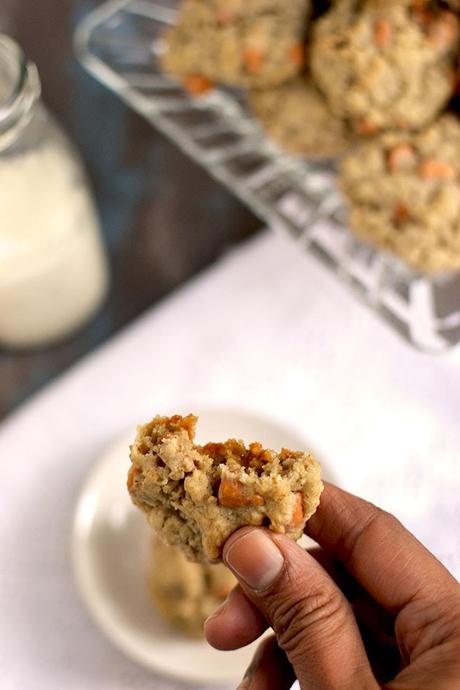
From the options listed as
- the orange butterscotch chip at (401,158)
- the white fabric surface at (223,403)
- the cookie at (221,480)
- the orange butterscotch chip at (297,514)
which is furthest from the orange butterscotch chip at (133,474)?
the orange butterscotch chip at (401,158)

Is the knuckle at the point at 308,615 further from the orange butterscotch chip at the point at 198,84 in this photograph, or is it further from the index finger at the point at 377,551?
the orange butterscotch chip at the point at 198,84

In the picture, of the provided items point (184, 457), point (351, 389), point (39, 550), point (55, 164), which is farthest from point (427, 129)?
point (39, 550)

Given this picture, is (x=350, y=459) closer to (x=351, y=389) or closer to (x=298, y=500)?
(x=351, y=389)

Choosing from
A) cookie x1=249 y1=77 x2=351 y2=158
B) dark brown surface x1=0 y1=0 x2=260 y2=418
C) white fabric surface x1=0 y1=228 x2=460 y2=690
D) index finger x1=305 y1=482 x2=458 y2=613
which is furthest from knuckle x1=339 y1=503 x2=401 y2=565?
dark brown surface x1=0 y1=0 x2=260 y2=418

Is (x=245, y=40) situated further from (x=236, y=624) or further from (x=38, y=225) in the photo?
(x=236, y=624)

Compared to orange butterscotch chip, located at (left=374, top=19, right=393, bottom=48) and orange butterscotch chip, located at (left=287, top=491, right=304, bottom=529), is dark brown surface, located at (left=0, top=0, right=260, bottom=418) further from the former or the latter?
orange butterscotch chip, located at (left=287, top=491, right=304, bottom=529)
